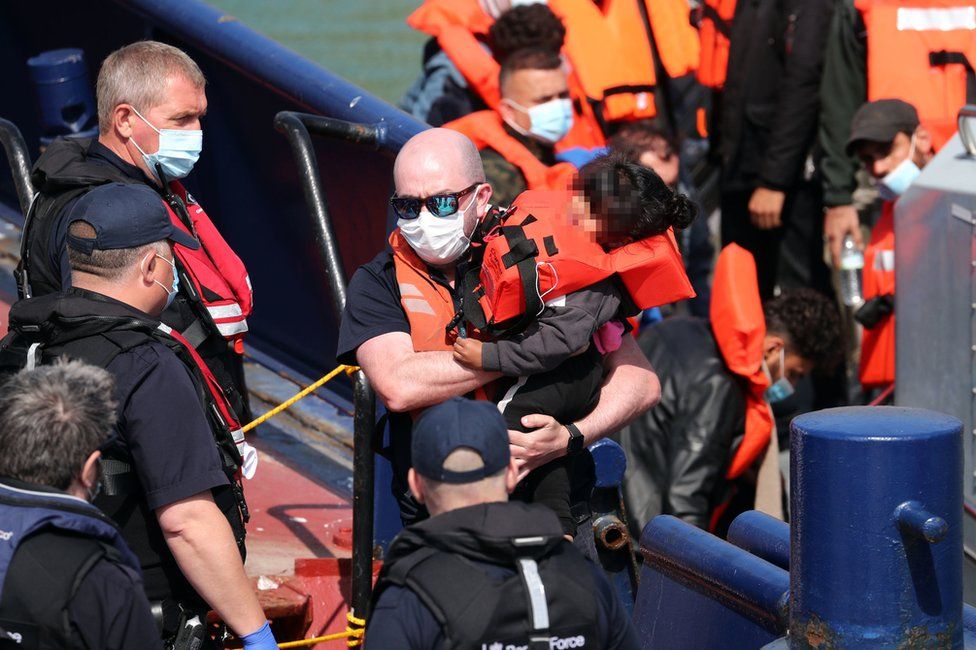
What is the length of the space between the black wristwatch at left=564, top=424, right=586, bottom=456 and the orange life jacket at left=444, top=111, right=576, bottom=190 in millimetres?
2553

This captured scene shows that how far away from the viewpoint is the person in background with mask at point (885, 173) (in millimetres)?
6133

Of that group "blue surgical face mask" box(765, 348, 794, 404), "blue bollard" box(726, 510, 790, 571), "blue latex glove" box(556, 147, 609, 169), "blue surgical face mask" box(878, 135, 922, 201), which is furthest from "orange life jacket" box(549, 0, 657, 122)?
"blue bollard" box(726, 510, 790, 571)

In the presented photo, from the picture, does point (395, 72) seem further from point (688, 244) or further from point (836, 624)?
point (836, 624)

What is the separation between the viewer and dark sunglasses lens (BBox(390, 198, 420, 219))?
10.6 ft

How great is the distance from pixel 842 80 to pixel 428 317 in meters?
4.27

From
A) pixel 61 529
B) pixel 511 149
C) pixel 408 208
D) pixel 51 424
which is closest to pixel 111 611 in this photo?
pixel 61 529

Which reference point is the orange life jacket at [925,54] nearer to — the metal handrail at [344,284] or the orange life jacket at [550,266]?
the metal handrail at [344,284]

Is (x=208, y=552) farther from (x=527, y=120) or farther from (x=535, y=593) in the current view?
(x=527, y=120)

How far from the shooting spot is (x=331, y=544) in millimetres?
4469

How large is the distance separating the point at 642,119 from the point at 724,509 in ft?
8.19

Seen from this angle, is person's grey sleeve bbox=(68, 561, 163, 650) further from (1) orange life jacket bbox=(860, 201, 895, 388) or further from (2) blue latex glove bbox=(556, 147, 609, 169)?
(1) orange life jacket bbox=(860, 201, 895, 388)

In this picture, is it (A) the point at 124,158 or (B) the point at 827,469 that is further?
(A) the point at 124,158

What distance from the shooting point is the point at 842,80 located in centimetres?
694

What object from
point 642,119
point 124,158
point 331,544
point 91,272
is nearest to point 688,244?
point 642,119
